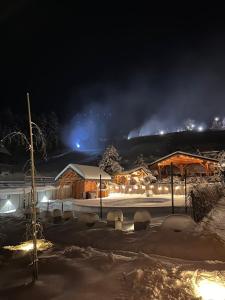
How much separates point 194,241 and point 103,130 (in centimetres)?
10515

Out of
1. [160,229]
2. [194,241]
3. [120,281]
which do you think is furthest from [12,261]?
[194,241]

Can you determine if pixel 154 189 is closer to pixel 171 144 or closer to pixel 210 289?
pixel 210 289

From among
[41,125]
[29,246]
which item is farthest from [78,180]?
[41,125]

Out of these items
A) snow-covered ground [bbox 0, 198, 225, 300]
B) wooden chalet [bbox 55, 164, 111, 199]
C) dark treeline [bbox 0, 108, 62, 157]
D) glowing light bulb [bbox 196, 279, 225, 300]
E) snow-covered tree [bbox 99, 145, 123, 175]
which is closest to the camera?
glowing light bulb [bbox 196, 279, 225, 300]

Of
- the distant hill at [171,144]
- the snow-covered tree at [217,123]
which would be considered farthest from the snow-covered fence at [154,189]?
the snow-covered tree at [217,123]

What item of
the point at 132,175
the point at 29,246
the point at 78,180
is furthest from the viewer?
the point at 132,175

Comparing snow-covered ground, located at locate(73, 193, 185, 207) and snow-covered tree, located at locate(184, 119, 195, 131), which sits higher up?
snow-covered tree, located at locate(184, 119, 195, 131)

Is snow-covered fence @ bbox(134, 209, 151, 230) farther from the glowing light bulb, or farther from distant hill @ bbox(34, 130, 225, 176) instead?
distant hill @ bbox(34, 130, 225, 176)

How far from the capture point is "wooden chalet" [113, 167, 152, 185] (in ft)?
149

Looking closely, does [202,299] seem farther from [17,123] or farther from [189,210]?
[17,123]

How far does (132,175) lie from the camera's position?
46562mm

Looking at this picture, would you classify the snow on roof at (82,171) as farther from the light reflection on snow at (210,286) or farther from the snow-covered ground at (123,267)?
the light reflection on snow at (210,286)

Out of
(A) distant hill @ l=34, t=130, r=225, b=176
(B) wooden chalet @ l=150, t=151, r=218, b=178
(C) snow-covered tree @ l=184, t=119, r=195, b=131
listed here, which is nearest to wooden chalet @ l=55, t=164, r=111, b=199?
(B) wooden chalet @ l=150, t=151, r=218, b=178

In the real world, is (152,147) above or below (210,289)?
above
